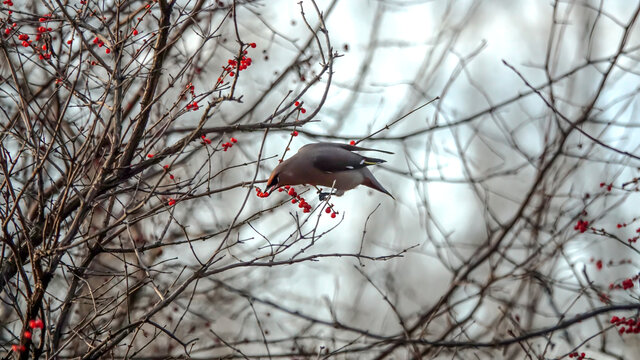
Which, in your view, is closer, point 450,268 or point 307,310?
point 450,268

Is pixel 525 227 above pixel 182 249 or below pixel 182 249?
below

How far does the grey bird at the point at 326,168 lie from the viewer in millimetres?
5215

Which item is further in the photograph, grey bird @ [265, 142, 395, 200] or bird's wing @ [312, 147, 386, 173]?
bird's wing @ [312, 147, 386, 173]

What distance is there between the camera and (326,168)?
543 cm

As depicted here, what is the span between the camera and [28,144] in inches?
156

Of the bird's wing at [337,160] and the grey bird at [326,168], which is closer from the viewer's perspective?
the grey bird at [326,168]

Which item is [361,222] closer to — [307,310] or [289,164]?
[307,310]

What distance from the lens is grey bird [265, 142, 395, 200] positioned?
5.21 metres

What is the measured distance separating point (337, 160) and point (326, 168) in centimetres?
13

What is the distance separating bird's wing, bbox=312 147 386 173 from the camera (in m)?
5.43

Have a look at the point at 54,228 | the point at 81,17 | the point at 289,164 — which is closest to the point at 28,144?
the point at 54,228

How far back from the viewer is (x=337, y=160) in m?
5.52

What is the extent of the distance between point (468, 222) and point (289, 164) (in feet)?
37.3

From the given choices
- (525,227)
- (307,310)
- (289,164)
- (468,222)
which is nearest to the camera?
(289,164)
